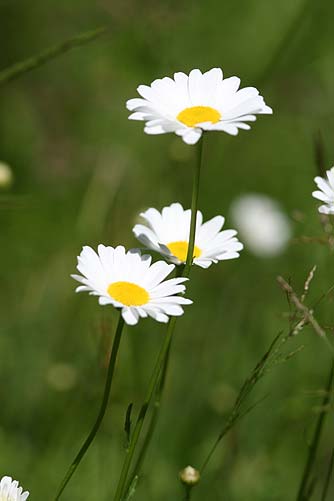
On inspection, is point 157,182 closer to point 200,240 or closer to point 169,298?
point 200,240

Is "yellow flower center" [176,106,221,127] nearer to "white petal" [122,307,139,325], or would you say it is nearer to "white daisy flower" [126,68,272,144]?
"white daisy flower" [126,68,272,144]

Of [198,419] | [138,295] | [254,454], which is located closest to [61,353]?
[198,419]

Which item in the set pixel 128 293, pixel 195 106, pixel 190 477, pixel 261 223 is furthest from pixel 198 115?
pixel 261 223

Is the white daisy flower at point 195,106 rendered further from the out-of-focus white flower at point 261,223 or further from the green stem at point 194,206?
the out-of-focus white flower at point 261,223

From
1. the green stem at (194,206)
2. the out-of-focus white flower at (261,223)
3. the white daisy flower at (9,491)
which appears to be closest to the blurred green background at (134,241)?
the out-of-focus white flower at (261,223)

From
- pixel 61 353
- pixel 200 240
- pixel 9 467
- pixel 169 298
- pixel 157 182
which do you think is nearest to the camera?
pixel 169 298

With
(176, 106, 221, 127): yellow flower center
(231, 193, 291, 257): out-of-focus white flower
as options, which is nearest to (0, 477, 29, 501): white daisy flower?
(176, 106, 221, 127): yellow flower center
